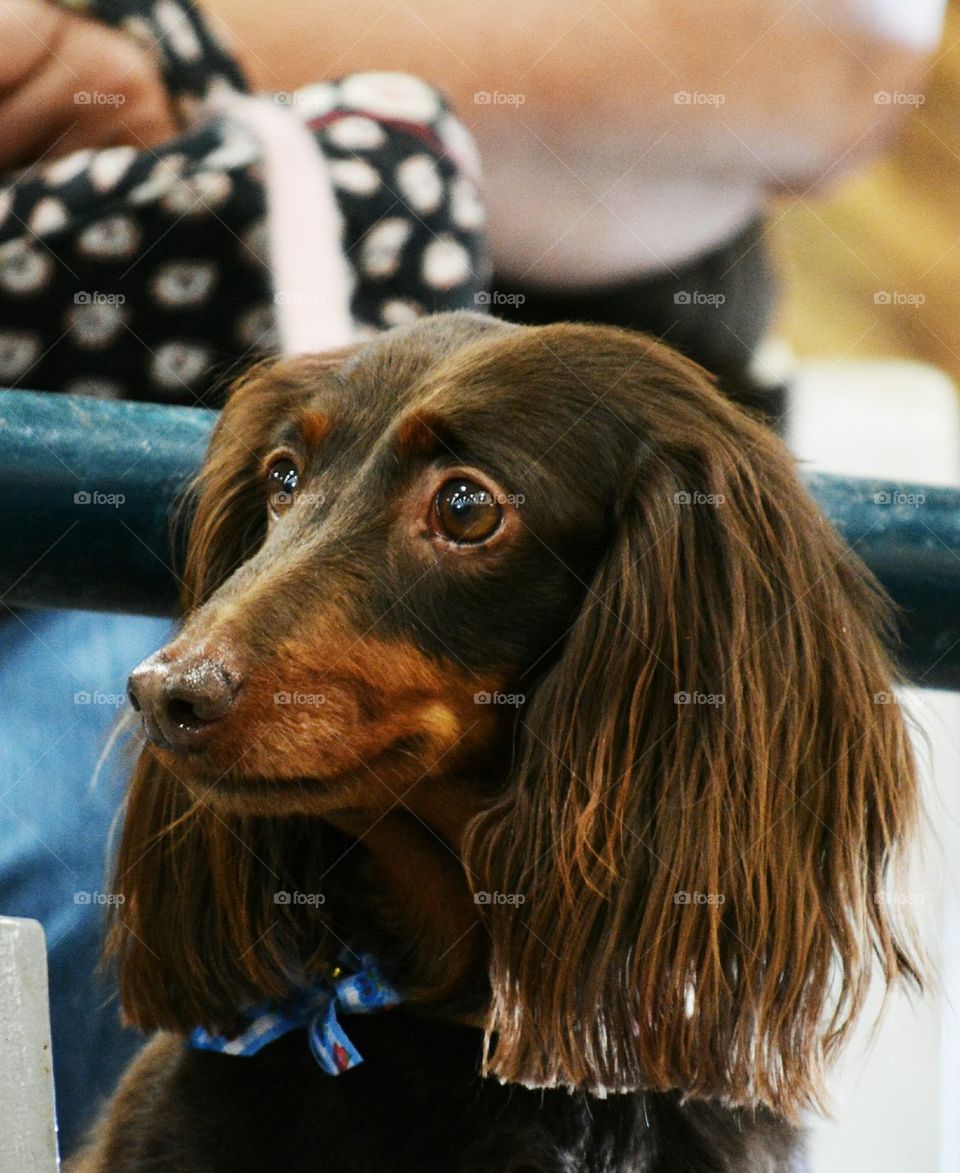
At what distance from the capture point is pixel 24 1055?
0.76 meters

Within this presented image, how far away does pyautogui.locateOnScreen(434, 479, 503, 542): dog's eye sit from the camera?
3.56 feet

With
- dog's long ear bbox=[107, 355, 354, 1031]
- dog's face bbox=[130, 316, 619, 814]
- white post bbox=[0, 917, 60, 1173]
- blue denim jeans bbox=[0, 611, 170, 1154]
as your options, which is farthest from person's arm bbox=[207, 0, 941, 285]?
white post bbox=[0, 917, 60, 1173]

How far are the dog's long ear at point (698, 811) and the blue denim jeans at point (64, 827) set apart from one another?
0.57 m

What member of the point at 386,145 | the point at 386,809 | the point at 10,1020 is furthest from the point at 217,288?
the point at 10,1020

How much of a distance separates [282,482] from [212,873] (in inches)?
13.5

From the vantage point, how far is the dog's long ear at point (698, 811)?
1069mm

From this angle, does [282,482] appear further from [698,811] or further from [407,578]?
[698,811]

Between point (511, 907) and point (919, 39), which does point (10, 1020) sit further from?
point (919, 39)

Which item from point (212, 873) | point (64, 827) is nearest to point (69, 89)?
point (64, 827)

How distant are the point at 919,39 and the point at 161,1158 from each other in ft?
7.85

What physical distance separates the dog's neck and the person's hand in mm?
1426

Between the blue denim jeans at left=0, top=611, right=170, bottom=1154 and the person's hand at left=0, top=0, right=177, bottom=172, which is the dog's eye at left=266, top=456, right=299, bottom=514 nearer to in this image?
the blue denim jeans at left=0, top=611, right=170, bottom=1154

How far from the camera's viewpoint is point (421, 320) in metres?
1.24

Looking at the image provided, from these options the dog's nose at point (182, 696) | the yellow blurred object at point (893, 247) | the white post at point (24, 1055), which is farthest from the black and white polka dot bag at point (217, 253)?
the white post at point (24, 1055)
